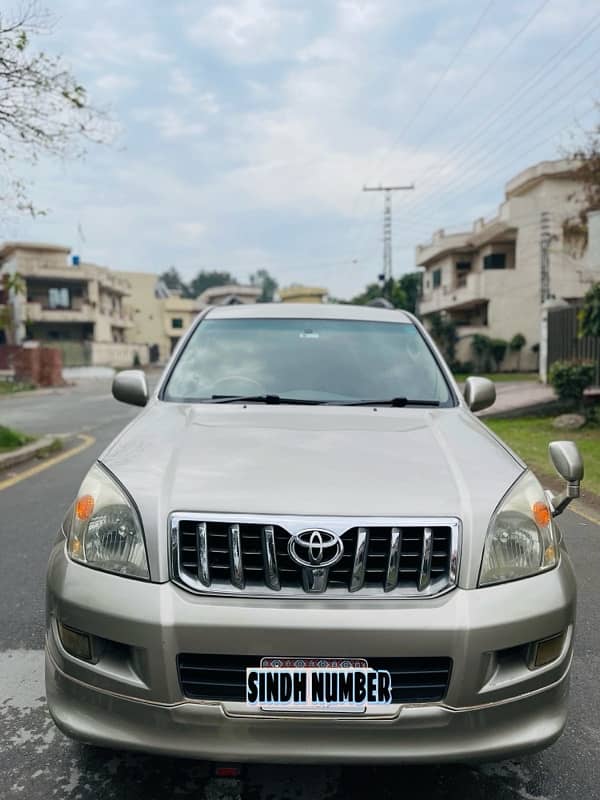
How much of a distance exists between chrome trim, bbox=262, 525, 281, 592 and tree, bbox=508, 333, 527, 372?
1318 inches

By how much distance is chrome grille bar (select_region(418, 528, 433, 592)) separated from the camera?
6.21 feet

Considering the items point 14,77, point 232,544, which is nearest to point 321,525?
point 232,544

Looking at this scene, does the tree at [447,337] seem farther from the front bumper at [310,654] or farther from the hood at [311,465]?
the front bumper at [310,654]

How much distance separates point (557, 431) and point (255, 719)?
10.2 meters

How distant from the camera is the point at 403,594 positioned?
188 centimetres

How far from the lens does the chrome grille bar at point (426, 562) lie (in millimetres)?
1892

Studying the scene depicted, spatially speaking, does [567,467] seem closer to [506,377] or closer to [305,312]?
[305,312]

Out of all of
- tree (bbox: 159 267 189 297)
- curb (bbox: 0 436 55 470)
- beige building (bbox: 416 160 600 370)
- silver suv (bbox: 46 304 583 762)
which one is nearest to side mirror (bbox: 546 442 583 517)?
silver suv (bbox: 46 304 583 762)

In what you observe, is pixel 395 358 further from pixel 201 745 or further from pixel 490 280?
pixel 490 280

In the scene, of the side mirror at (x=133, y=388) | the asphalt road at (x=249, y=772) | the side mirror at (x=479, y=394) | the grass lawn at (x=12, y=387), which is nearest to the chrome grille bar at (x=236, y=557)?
the asphalt road at (x=249, y=772)

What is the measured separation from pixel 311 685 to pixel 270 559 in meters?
0.35

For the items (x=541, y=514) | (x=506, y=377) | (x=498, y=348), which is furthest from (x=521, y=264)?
(x=541, y=514)

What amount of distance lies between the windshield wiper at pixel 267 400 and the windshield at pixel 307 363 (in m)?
0.01

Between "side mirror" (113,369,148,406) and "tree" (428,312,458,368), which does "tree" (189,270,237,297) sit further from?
"side mirror" (113,369,148,406)
